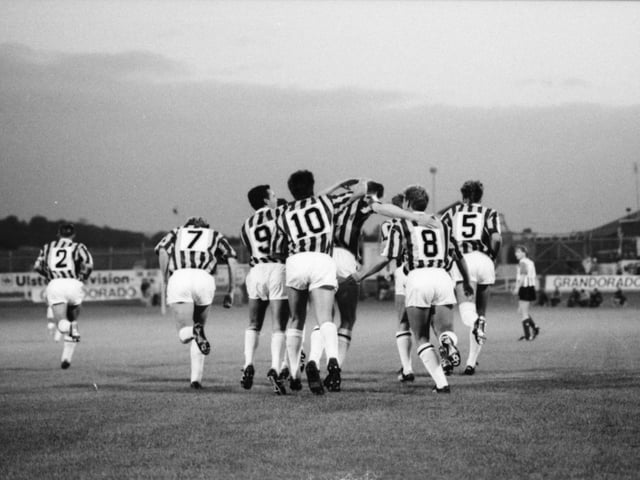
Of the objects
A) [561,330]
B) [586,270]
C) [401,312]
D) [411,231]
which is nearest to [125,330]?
[561,330]

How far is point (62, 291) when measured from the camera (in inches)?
576

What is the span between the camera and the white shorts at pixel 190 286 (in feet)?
34.9

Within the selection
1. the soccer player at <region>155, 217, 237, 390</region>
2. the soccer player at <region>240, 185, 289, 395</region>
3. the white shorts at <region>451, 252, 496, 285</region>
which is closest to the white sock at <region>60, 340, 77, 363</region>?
the soccer player at <region>155, 217, 237, 390</region>

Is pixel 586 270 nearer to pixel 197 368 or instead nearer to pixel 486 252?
pixel 486 252

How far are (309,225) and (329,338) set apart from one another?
46.5 inches

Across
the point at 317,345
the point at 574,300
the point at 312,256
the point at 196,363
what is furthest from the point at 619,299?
the point at 312,256

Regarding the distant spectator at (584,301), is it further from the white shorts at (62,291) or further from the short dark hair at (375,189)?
the short dark hair at (375,189)

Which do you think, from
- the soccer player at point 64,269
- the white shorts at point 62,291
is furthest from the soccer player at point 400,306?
the white shorts at point 62,291

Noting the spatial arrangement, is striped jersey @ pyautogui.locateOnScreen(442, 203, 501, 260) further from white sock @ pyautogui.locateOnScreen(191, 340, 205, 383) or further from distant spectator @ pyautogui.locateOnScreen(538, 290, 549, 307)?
distant spectator @ pyautogui.locateOnScreen(538, 290, 549, 307)

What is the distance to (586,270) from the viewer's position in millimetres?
45750

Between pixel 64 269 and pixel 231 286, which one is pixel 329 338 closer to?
pixel 231 286

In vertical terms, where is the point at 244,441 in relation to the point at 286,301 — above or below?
below

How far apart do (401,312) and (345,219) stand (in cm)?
172

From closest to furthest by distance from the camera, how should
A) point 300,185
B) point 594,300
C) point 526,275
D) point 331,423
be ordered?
point 331,423
point 300,185
point 526,275
point 594,300
